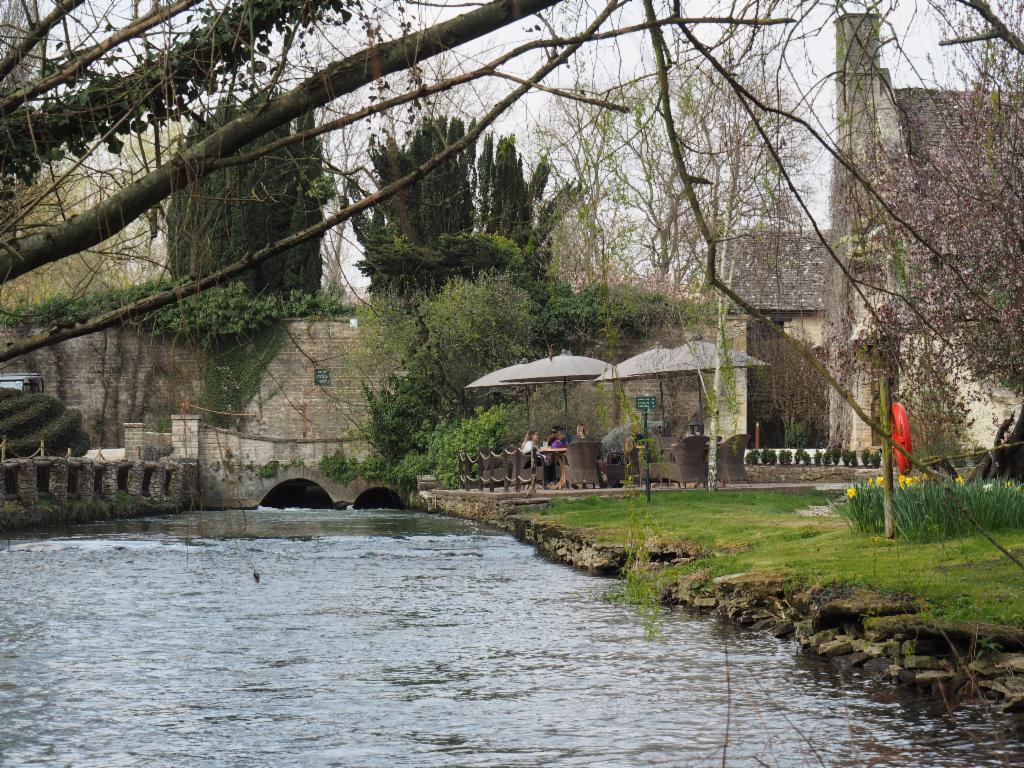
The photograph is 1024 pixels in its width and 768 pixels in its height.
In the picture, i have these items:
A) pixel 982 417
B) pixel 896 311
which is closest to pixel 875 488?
pixel 896 311

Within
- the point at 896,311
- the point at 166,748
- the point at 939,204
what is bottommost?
the point at 166,748

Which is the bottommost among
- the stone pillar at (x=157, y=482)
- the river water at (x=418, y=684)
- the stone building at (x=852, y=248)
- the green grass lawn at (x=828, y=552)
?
the river water at (x=418, y=684)

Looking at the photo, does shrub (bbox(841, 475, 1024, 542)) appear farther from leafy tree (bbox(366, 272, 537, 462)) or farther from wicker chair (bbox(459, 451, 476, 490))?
leafy tree (bbox(366, 272, 537, 462))

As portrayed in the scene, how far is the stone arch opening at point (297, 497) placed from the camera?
36125mm

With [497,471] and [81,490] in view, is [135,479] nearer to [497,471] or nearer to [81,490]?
[81,490]

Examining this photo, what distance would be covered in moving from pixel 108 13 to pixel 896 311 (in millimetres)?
17145

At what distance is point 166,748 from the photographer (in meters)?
6.91

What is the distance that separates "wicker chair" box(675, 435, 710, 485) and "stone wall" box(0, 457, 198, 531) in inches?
320

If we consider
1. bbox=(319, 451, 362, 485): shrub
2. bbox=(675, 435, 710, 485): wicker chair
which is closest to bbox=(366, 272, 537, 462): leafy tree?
bbox=(319, 451, 362, 485): shrub

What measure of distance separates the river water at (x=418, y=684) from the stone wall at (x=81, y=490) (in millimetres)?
8832

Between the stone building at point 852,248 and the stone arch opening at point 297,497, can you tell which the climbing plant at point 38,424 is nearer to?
the stone arch opening at point 297,497

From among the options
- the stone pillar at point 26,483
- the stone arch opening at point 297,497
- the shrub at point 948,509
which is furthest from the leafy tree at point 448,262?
the shrub at point 948,509

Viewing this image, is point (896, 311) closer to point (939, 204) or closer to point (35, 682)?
point (939, 204)

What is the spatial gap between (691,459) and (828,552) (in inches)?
423
